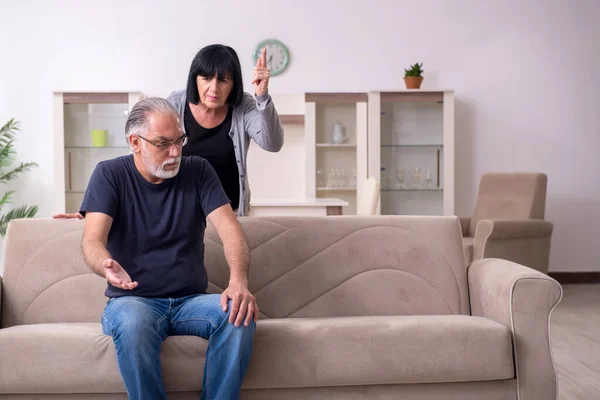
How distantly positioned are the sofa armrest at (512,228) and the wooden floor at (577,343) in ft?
1.79

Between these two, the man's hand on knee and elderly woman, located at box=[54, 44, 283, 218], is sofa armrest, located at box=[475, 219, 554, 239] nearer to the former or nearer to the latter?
elderly woman, located at box=[54, 44, 283, 218]

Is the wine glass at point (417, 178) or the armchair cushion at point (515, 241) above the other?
the wine glass at point (417, 178)

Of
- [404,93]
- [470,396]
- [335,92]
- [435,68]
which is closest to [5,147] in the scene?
[335,92]

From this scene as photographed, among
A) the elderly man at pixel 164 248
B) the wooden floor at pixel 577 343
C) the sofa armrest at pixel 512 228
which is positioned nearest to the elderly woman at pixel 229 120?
the elderly man at pixel 164 248

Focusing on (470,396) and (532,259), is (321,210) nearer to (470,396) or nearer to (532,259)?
(532,259)

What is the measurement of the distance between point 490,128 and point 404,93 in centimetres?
92

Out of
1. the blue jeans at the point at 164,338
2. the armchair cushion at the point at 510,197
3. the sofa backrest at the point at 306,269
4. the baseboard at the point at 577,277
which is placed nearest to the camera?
the blue jeans at the point at 164,338

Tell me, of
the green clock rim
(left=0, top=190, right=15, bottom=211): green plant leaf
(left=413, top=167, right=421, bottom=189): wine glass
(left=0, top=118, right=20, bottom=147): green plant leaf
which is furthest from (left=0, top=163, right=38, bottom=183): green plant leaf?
(left=413, top=167, right=421, bottom=189): wine glass

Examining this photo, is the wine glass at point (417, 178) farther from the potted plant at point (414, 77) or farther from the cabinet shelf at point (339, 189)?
the potted plant at point (414, 77)

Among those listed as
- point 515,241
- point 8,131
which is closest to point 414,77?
point 515,241

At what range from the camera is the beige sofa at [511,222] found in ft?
16.5

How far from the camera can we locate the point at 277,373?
2074mm

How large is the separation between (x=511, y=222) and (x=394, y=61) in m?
1.80

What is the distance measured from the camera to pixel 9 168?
5.88 metres
